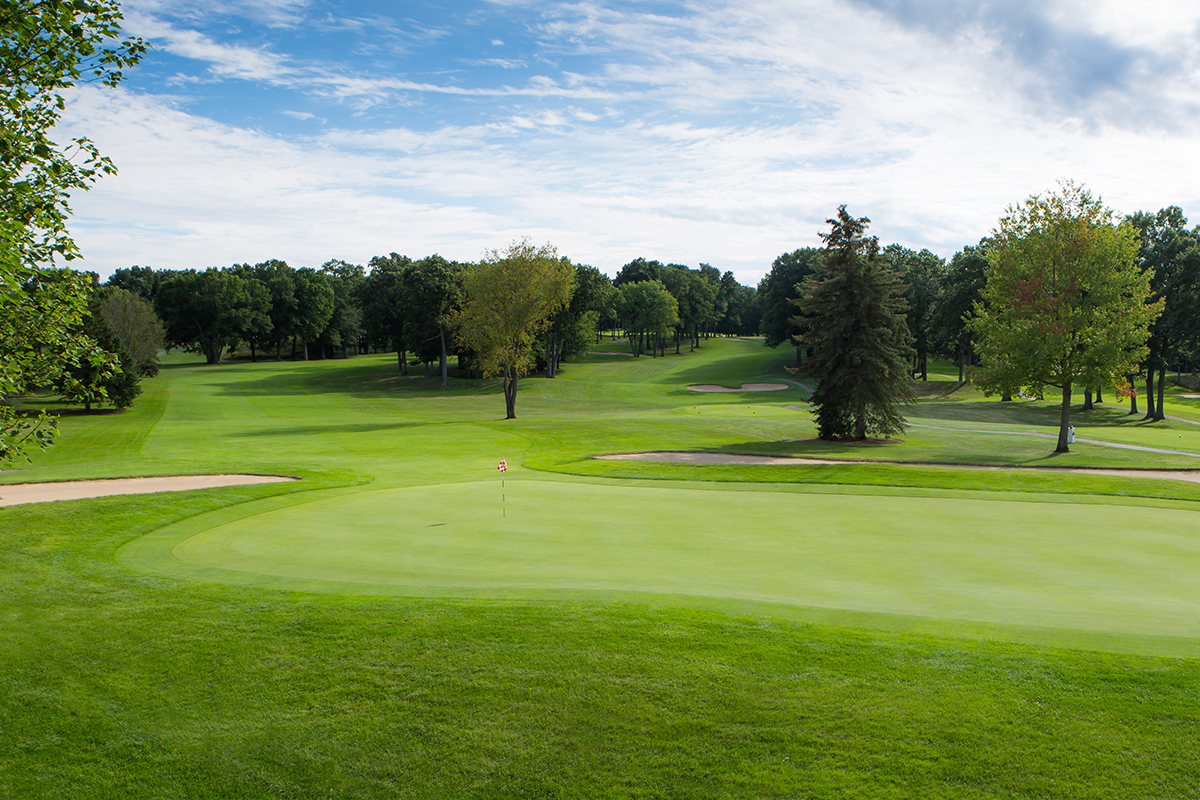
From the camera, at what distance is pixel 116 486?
821 inches

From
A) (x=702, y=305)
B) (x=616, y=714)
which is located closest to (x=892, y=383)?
(x=616, y=714)

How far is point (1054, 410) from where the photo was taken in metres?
53.3

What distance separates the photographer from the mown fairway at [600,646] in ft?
18.2

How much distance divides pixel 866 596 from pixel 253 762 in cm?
712

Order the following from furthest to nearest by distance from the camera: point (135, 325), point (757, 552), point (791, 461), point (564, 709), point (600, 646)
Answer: point (135, 325)
point (791, 461)
point (757, 552)
point (600, 646)
point (564, 709)

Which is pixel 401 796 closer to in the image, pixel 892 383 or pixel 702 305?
pixel 892 383

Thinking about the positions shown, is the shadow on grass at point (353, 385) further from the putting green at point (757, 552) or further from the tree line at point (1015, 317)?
the putting green at point (757, 552)

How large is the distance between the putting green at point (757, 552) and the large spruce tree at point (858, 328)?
18.3 metres

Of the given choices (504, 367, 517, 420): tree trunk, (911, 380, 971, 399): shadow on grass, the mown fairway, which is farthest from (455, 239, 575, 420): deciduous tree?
(911, 380, 971, 399): shadow on grass

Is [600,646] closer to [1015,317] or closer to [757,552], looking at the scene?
[757,552]

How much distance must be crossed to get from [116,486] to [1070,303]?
3589 centimetres

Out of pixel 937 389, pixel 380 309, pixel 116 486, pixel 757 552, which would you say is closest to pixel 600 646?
pixel 757 552

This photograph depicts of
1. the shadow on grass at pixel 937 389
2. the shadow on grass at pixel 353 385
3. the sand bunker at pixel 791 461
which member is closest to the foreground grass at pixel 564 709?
the sand bunker at pixel 791 461

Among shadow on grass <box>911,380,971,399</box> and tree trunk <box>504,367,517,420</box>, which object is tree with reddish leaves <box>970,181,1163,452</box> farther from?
shadow on grass <box>911,380,971,399</box>
